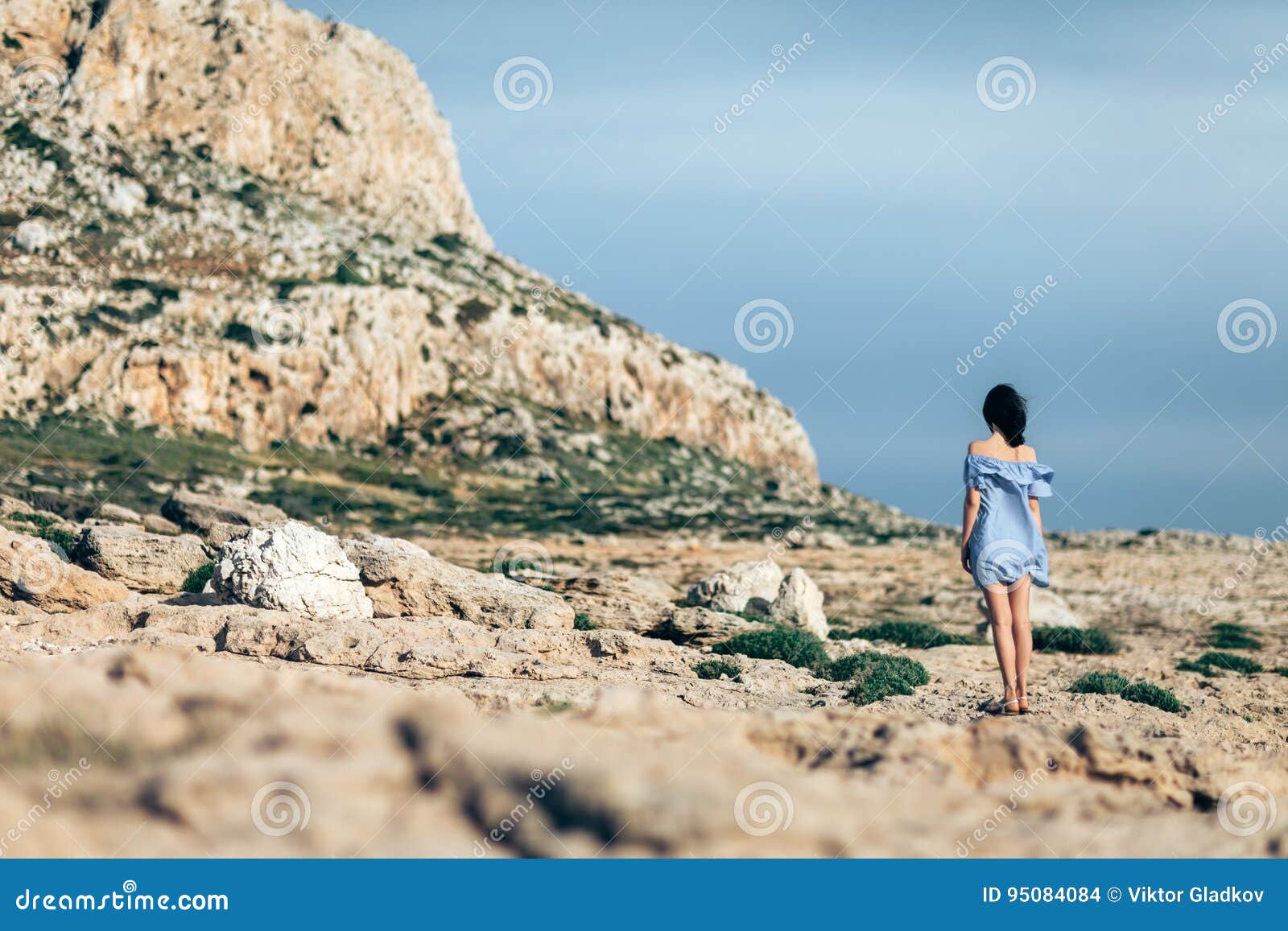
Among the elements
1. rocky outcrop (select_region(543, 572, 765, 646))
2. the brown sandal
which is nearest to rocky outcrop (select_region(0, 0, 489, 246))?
rocky outcrop (select_region(543, 572, 765, 646))

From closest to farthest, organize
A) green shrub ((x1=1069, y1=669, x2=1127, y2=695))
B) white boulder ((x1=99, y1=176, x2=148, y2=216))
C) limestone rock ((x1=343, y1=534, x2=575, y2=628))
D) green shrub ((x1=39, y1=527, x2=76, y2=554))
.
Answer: green shrub ((x1=1069, y1=669, x2=1127, y2=695))
limestone rock ((x1=343, y1=534, x2=575, y2=628))
green shrub ((x1=39, y1=527, x2=76, y2=554))
white boulder ((x1=99, y1=176, x2=148, y2=216))

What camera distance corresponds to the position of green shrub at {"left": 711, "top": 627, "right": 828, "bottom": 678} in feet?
50.4

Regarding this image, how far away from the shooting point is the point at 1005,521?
30.7 ft

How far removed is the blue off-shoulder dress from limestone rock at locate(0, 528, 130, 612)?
10.7 metres

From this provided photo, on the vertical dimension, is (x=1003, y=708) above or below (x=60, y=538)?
below

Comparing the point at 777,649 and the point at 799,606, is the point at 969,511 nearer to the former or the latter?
the point at 777,649

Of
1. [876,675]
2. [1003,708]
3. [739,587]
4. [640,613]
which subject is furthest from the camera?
[739,587]

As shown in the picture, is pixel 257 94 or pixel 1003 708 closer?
pixel 1003 708

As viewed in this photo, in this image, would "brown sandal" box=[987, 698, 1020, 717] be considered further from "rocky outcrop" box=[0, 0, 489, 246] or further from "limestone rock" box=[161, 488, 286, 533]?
"rocky outcrop" box=[0, 0, 489, 246]

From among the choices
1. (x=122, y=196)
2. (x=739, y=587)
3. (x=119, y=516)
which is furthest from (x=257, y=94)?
(x=739, y=587)

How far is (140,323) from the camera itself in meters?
61.8

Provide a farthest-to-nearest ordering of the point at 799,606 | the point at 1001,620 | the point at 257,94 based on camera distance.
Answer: the point at 257,94
the point at 799,606
the point at 1001,620

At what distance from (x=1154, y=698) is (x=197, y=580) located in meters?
12.3

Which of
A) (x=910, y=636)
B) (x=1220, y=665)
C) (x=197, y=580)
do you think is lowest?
(x=197, y=580)
